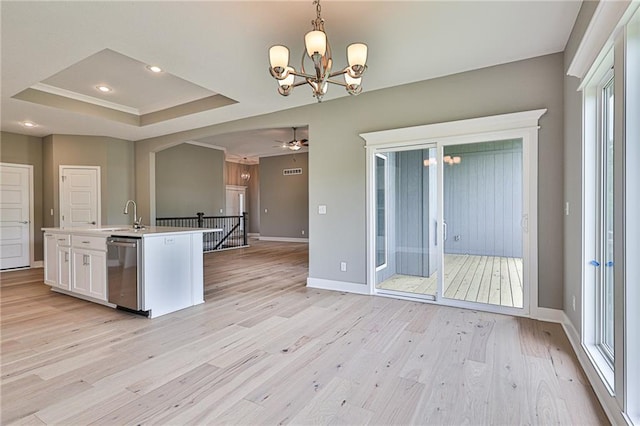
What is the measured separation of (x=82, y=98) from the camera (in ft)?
17.1

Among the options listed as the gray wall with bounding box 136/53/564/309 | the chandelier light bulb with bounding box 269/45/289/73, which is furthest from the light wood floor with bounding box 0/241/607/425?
the chandelier light bulb with bounding box 269/45/289/73

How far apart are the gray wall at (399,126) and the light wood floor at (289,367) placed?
86 centimetres

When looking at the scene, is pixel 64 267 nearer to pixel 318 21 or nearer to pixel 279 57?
pixel 279 57

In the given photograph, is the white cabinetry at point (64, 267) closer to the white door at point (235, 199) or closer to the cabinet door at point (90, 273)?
the cabinet door at point (90, 273)

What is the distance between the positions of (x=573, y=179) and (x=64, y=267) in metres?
6.11

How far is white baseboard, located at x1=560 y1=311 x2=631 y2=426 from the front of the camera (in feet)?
5.71

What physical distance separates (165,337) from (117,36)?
281 cm

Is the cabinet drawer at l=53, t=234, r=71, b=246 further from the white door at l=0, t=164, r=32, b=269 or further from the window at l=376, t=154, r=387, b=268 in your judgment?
the window at l=376, t=154, r=387, b=268

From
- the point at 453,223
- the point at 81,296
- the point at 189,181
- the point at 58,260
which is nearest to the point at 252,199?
the point at 189,181

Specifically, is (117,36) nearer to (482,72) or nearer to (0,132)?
(482,72)

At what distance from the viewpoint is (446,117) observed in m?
3.91

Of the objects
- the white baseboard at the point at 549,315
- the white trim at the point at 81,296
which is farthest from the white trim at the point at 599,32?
the white trim at the point at 81,296

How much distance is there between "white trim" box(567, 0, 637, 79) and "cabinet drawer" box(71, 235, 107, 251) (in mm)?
4916

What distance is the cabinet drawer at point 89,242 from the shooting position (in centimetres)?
388
